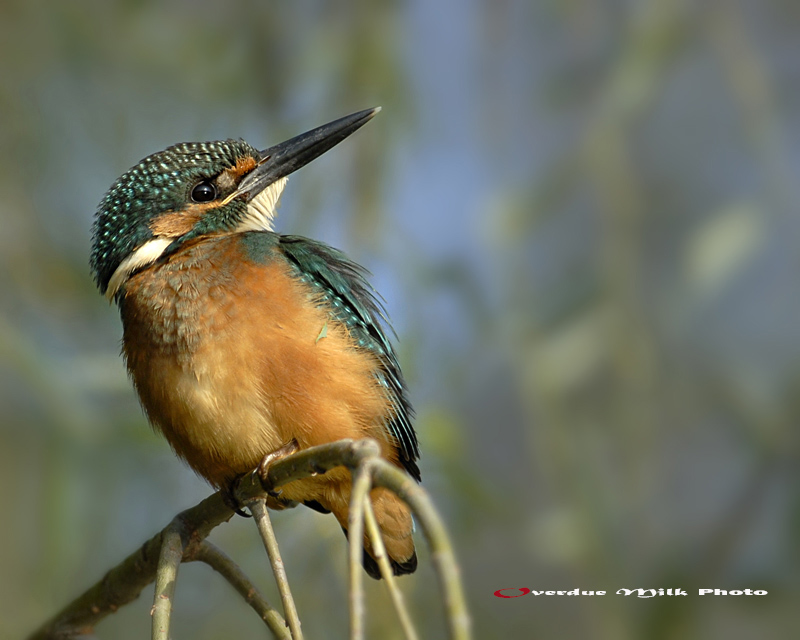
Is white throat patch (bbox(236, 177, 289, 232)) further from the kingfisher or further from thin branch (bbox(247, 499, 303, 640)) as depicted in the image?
thin branch (bbox(247, 499, 303, 640))

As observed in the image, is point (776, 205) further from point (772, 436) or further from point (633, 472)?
point (633, 472)

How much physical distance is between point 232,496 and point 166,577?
1.34 ft

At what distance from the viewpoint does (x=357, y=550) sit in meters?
0.87

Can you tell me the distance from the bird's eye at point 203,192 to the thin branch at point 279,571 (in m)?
0.84

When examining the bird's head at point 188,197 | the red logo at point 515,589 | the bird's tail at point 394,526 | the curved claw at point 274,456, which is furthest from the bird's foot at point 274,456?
the red logo at point 515,589

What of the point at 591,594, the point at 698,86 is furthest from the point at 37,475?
the point at 698,86

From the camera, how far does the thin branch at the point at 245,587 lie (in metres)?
A: 1.28

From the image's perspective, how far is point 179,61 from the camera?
3.06 meters

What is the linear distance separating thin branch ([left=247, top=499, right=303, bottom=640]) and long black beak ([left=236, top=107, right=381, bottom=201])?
882mm

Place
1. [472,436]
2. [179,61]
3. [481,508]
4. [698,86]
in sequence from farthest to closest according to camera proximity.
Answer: [698,86], [472,436], [179,61], [481,508]

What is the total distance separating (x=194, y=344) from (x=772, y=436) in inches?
65.5

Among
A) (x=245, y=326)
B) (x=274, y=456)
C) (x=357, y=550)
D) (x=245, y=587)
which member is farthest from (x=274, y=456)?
(x=357, y=550)

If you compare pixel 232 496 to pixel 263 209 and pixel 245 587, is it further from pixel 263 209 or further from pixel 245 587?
pixel 263 209

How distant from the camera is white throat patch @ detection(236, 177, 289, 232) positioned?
2.12 meters
